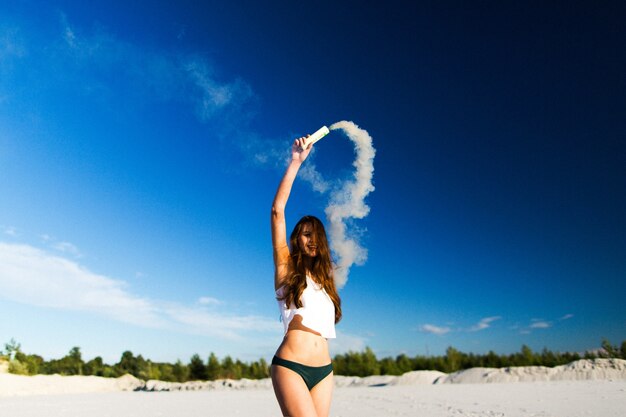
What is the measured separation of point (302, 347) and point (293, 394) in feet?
0.96

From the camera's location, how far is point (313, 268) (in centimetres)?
338

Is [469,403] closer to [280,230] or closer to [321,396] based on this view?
[321,396]

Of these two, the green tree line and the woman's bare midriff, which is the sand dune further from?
the woman's bare midriff

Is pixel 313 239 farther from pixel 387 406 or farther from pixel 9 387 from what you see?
pixel 9 387

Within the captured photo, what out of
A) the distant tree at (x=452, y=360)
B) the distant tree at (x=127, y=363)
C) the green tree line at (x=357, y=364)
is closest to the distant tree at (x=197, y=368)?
the green tree line at (x=357, y=364)

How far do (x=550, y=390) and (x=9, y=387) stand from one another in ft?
95.8

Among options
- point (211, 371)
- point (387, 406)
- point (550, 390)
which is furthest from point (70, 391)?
point (550, 390)

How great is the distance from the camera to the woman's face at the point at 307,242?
3.41 meters

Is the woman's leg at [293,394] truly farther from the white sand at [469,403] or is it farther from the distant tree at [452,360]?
the distant tree at [452,360]

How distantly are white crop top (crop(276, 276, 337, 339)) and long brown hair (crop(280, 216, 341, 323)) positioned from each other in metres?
0.04

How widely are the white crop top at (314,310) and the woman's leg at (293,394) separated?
32 cm

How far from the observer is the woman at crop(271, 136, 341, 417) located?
3.00 meters

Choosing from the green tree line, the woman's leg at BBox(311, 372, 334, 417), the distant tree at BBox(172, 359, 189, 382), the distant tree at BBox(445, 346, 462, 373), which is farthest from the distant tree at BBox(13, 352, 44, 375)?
the woman's leg at BBox(311, 372, 334, 417)

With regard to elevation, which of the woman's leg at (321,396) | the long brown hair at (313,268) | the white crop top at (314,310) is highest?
the long brown hair at (313,268)
